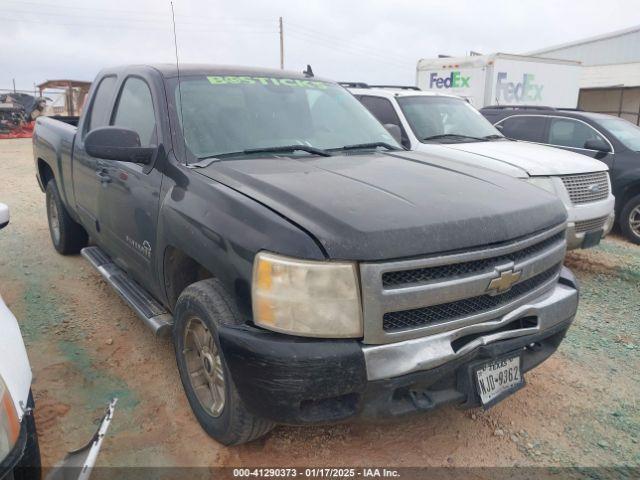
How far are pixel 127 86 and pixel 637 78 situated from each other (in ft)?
80.7

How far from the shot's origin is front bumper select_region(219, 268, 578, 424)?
77.7 inches

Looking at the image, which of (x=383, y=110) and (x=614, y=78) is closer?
(x=383, y=110)

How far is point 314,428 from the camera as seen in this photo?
2.75 m

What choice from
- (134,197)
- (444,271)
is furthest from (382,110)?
(444,271)

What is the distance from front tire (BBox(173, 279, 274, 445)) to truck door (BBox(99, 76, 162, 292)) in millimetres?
571

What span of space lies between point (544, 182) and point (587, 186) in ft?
2.10

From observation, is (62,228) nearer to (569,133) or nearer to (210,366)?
(210,366)

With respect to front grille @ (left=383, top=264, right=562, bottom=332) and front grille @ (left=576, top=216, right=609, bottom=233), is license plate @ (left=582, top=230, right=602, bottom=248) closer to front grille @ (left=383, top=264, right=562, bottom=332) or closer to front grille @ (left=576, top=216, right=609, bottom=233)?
front grille @ (left=576, top=216, right=609, bottom=233)

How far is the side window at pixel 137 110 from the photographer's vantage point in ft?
10.5

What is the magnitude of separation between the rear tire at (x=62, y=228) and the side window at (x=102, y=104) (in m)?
1.23

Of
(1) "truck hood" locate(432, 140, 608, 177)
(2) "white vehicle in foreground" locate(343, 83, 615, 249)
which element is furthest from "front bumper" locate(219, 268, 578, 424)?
(1) "truck hood" locate(432, 140, 608, 177)

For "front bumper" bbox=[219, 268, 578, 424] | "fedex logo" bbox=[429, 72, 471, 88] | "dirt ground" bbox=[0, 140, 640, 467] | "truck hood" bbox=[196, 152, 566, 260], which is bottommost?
"dirt ground" bbox=[0, 140, 640, 467]

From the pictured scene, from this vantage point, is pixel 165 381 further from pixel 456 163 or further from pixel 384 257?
pixel 456 163

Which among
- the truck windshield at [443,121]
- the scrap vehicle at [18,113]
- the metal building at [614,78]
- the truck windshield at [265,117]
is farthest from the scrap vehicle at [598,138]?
the scrap vehicle at [18,113]
